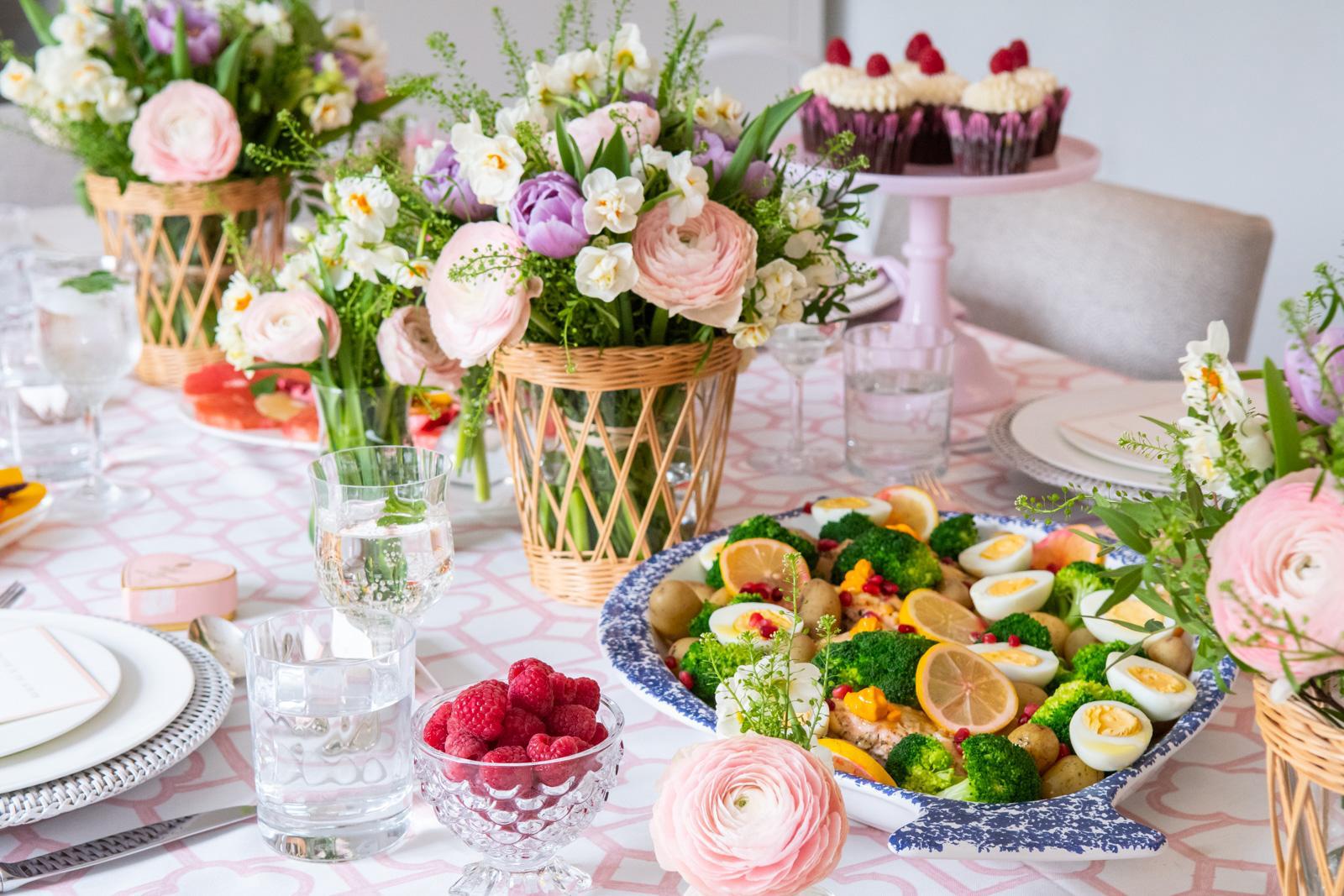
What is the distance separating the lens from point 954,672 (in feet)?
3.15

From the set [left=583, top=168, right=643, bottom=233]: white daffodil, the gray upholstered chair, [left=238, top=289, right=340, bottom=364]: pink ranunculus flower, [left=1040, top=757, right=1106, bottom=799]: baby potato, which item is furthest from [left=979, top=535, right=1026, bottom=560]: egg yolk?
the gray upholstered chair

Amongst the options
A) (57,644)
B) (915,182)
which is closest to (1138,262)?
(915,182)

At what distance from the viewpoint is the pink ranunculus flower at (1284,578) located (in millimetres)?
582

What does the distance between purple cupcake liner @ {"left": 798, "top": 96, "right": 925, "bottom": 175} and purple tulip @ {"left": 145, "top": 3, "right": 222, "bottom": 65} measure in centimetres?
83

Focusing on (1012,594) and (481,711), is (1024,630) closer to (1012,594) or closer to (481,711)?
(1012,594)

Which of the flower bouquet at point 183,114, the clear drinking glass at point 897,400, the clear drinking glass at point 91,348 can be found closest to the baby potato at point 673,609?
the clear drinking glass at point 897,400

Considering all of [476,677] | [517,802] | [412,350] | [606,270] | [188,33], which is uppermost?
[188,33]

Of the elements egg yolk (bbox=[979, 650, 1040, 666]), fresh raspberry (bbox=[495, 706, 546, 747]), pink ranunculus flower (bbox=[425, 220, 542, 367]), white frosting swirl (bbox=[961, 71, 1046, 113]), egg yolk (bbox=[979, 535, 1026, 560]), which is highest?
white frosting swirl (bbox=[961, 71, 1046, 113])

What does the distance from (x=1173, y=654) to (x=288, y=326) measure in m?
0.82

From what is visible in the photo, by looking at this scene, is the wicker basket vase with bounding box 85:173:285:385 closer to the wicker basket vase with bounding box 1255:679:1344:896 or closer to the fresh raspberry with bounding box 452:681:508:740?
the fresh raspberry with bounding box 452:681:508:740

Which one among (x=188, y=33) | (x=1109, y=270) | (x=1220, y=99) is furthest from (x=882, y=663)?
(x=1220, y=99)

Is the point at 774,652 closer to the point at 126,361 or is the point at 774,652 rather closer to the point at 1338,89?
the point at 126,361

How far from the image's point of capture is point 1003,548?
3.97 feet

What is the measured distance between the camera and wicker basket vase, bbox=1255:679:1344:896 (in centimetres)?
64
